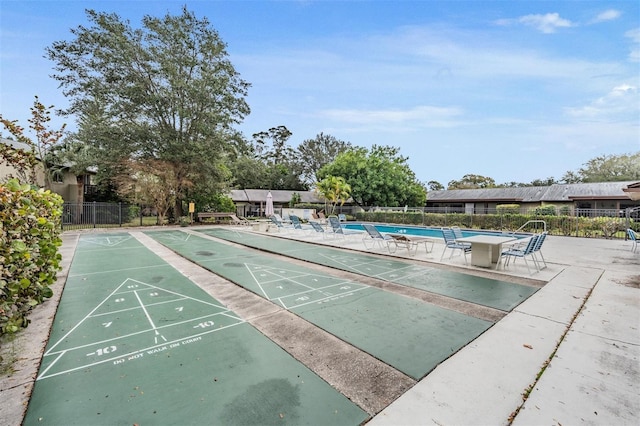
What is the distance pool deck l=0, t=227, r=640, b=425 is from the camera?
223 centimetres

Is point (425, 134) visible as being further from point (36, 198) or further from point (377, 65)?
point (36, 198)

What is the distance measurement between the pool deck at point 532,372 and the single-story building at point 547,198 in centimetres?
1843

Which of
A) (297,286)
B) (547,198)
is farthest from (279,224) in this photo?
(547,198)

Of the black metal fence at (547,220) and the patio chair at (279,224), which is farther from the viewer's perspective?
the patio chair at (279,224)

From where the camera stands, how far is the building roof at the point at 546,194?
77.0 feet

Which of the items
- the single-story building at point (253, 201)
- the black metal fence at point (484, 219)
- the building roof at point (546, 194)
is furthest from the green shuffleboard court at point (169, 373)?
the single-story building at point (253, 201)

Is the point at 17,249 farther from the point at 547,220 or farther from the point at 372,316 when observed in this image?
the point at 547,220

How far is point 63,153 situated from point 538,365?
91.5ft

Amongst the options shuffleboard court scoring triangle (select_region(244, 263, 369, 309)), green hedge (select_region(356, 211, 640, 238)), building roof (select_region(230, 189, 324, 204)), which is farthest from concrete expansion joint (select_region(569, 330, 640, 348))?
building roof (select_region(230, 189, 324, 204))

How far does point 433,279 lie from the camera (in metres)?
6.53

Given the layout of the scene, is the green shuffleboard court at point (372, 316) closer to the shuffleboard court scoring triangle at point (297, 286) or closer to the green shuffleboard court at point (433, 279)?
the shuffleboard court scoring triangle at point (297, 286)

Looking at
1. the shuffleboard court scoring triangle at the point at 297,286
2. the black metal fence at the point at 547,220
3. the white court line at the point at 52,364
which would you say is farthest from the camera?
the black metal fence at the point at 547,220

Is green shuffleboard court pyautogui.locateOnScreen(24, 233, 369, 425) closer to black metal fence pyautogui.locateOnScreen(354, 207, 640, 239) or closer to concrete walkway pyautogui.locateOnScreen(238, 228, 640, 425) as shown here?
concrete walkway pyautogui.locateOnScreen(238, 228, 640, 425)

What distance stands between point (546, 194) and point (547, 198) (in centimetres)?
78
